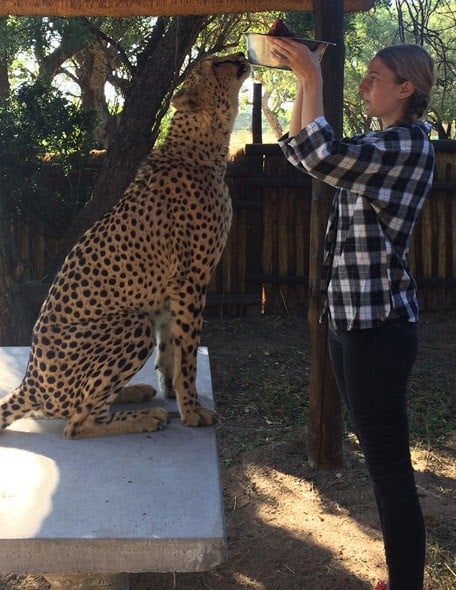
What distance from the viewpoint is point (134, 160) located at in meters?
6.52

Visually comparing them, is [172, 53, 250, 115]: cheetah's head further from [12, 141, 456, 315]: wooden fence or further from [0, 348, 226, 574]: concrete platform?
[12, 141, 456, 315]: wooden fence

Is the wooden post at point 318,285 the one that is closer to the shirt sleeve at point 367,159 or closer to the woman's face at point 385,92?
the woman's face at point 385,92

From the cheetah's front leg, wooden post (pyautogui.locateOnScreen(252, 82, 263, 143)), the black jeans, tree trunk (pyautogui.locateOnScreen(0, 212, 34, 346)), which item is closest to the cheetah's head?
the cheetah's front leg

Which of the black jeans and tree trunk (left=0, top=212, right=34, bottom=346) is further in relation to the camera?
tree trunk (left=0, top=212, right=34, bottom=346)

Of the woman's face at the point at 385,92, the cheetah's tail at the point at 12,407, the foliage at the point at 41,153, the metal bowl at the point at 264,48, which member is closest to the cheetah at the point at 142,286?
the cheetah's tail at the point at 12,407

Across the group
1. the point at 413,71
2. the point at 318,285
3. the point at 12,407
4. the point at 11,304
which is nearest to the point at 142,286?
the point at 12,407

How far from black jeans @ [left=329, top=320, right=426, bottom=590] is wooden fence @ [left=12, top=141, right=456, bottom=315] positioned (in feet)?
19.9

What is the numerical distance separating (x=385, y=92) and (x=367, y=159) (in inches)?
12.0

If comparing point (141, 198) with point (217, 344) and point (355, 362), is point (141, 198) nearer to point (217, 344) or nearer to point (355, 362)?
point (355, 362)

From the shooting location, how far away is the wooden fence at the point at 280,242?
27.5 ft

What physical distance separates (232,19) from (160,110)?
3662 mm

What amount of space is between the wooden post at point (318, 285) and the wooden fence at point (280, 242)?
402 cm

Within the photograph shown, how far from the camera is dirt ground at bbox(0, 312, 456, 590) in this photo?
3434mm

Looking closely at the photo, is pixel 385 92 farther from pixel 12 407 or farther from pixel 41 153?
pixel 41 153
